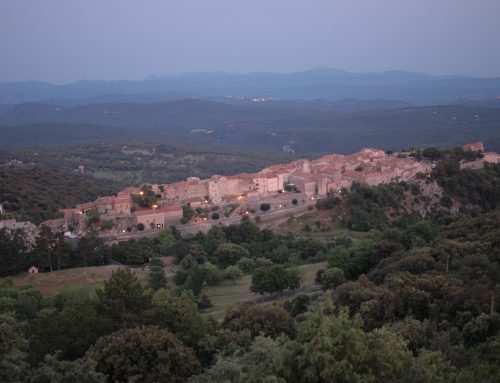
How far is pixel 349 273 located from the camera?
88.6ft

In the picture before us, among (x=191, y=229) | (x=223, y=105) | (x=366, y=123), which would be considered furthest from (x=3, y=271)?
(x=223, y=105)

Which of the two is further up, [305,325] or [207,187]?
[305,325]

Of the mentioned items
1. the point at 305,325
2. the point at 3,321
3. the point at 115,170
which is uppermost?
the point at 305,325

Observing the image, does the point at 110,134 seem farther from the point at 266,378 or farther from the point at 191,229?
the point at 266,378

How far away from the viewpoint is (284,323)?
51.3 feet

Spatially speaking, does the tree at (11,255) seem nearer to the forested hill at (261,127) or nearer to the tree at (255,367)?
the tree at (255,367)

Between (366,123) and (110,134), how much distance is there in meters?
56.1

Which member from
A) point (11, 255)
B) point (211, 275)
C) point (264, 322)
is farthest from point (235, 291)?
point (264, 322)

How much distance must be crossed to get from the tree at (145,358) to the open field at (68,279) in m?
16.3

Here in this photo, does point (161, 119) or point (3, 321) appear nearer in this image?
point (3, 321)

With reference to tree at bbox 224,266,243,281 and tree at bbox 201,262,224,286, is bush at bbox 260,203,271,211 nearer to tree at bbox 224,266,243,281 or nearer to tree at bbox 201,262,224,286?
tree at bbox 224,266,243,281

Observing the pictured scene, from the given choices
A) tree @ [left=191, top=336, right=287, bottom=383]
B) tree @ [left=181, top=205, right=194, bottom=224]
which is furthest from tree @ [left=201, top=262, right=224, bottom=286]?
tree @ [left=191, top=336, right=287, bottom=383]

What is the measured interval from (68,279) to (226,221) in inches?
539

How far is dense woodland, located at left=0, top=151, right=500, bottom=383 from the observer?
9945mm
